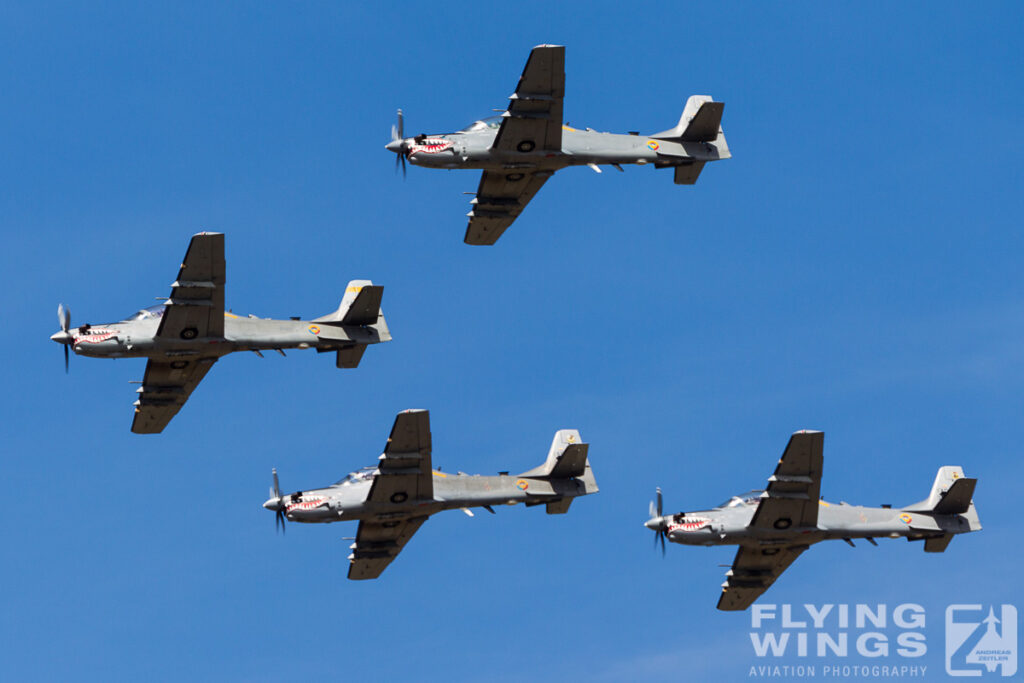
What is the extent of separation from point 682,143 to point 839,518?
19791mm

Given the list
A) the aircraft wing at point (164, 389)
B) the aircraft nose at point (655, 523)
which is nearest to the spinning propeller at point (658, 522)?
the aircraft nose at point (655, 523)

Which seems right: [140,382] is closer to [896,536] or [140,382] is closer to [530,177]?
[530,177]

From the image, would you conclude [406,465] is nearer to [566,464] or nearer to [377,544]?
[377,544]

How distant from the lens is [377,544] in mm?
98938

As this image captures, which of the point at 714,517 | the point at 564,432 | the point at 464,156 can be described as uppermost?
the point at 464,156

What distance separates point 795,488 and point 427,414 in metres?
16.9

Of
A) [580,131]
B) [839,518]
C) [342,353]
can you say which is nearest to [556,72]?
[580,131]

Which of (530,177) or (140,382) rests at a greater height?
(530,177)

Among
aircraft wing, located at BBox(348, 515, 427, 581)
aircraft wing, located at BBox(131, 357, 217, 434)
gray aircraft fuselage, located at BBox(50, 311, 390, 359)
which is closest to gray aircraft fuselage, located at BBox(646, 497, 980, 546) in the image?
aircraft wing, located at BBox(348, 515, 427, 581)

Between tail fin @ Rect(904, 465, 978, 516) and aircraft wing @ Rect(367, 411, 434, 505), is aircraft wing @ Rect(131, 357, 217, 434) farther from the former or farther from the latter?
tail fin @ Rect(904, 465, 978, 516)

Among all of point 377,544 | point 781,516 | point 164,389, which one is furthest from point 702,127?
point 164,389

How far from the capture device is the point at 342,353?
9719 cm

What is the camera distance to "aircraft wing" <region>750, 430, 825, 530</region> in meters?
90.9

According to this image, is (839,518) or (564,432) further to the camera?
(564,432)
